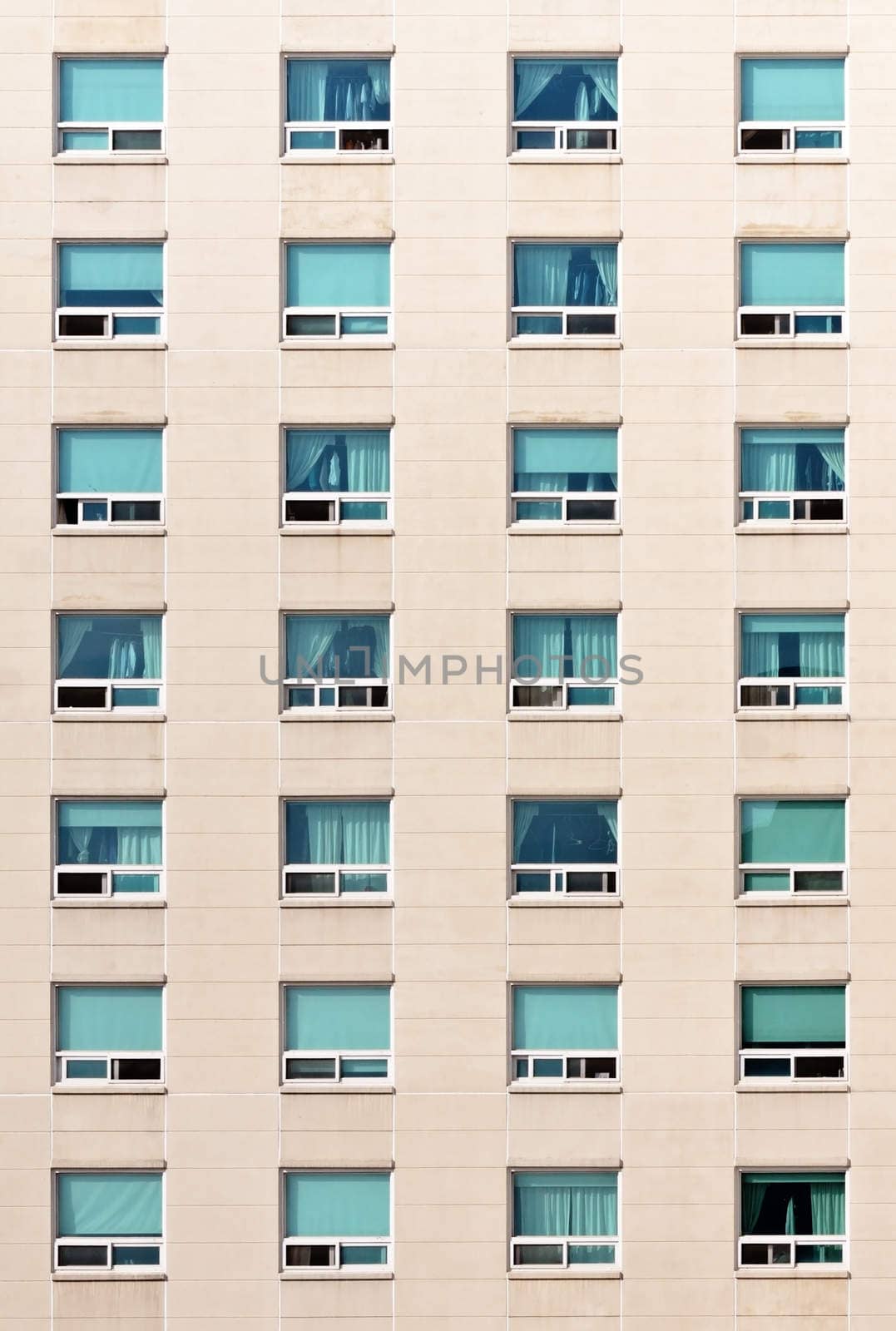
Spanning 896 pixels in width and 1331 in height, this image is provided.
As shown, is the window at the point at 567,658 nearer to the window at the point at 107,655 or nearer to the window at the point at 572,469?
the window at the point at 572,469

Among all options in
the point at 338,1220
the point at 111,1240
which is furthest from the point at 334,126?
the point at 111,1240

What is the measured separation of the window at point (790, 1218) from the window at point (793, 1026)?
4.09 feet

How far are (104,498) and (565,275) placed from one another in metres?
6.17

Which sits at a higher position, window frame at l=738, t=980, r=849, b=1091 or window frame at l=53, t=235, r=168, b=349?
window frame at l=53, t=235, r=168, b=349

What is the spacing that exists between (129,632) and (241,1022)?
15.7 ft

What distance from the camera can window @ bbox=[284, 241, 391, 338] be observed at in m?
13.2

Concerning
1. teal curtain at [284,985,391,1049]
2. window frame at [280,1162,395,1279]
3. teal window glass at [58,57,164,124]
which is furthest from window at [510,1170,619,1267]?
teal window glass at [58,57,164,124]

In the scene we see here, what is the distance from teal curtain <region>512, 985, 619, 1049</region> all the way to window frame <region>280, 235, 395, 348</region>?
792 cm

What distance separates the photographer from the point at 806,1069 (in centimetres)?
1297

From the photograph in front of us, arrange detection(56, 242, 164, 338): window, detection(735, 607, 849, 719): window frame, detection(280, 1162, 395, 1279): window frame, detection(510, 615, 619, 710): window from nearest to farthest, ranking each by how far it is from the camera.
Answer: detection(280, 1162, 395, 1279): window frame < detection(735, 607, 849, 719): window frame < detection(510, 615, 619, 710): window < detection(56, 242, 164, 338): window

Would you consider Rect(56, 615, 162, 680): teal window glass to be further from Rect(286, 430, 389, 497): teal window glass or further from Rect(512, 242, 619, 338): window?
Rect(512, 242, 619, 338): window

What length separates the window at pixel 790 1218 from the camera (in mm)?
12938

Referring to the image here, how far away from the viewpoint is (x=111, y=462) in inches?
521

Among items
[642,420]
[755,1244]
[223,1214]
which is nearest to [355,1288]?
[223,1214]
